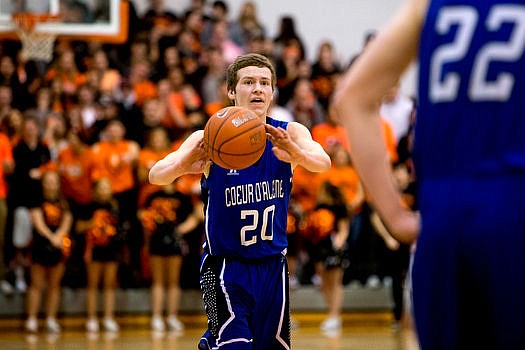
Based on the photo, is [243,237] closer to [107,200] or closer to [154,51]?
[107,200]

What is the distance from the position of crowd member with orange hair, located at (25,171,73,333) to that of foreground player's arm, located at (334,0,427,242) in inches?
351

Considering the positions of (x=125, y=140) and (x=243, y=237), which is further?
(x=125, y=140)

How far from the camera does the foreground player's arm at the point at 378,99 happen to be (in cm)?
232

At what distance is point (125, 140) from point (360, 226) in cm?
316

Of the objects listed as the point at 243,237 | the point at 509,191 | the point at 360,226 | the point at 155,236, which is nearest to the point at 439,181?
the point at 509,191

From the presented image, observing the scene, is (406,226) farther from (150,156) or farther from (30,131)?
(30,131)

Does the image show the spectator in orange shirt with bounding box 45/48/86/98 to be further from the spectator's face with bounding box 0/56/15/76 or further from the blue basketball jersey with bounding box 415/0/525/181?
the blue basketball jersey with bounding box 415/0/525/181

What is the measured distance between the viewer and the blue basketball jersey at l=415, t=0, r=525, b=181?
2.17m

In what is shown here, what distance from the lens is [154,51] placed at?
1362 cm

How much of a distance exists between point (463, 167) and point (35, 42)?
10.7 metres

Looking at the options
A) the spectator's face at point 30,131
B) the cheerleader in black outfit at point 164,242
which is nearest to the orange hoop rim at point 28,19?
the spectator's face at point 30,131

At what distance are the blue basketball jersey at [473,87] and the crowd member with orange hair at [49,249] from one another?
9077 mm

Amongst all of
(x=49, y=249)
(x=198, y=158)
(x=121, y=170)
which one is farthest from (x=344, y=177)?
(x=198, y=158)

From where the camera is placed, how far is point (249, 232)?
5086 millimetres
